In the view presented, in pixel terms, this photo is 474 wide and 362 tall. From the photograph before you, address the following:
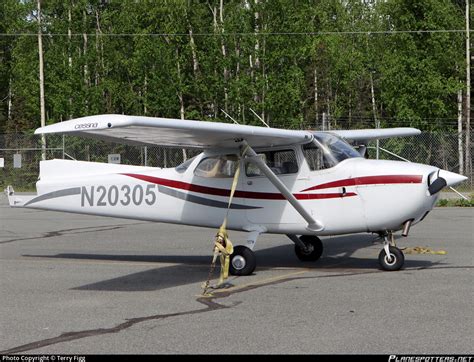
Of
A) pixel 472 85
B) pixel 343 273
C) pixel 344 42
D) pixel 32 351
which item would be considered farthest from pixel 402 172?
pixel 344 42

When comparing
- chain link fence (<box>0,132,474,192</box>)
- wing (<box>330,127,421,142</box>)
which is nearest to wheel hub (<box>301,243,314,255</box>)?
wing (<box>330,127,421,142</box>)

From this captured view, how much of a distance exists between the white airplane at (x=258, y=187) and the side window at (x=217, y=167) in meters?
0.02

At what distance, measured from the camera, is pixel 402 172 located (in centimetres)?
1116

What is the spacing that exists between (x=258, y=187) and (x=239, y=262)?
1281 millimetres

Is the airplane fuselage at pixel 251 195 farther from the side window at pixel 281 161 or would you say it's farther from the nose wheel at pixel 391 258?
the nose wheel at pixel 391 258

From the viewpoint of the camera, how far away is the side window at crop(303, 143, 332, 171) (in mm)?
11883

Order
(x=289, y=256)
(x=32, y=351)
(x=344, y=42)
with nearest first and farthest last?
(x=32, y=351)
(x=289, y=256)
(x=344, y=42)

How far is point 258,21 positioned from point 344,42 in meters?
16.3

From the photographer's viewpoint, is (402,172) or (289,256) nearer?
(402,172)

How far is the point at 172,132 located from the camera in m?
10.9

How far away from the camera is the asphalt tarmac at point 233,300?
23.5ft

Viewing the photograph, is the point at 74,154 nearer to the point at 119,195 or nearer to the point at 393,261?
the point at 119,195

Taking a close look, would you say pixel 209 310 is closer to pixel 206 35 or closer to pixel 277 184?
pixel 277 184

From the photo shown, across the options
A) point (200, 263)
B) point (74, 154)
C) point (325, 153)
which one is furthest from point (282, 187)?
point (74, 154)
